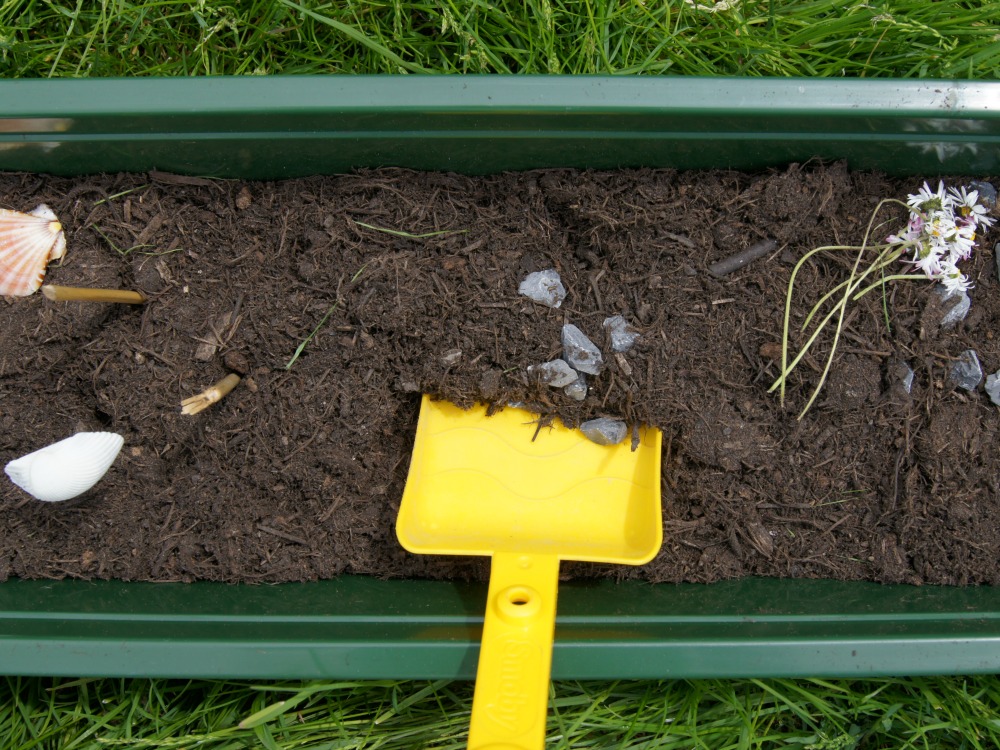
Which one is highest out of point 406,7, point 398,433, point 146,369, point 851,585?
point 406,7

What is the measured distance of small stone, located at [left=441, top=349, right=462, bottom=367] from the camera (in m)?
0.99

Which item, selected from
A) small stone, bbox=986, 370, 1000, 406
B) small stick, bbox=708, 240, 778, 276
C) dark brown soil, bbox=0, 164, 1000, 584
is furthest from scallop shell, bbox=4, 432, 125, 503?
small stone, bbox=986, 370, 1000, 406

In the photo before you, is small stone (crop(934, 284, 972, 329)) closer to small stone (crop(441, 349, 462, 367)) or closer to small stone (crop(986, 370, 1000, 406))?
small stone (crop(986, 370, 1000, 406))

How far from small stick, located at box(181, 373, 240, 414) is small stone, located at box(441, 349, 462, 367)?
0.28m

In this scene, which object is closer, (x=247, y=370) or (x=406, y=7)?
(x=247, y=370)

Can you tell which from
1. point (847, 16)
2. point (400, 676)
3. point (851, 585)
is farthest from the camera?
point (847, 16)

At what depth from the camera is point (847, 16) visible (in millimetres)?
1146

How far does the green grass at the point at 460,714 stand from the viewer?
42.4 inches

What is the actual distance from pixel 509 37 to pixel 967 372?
0.82m

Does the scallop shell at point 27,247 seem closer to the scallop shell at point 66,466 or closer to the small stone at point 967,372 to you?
the scallop shell at point 66,466

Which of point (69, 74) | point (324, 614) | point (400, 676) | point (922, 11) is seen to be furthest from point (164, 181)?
point (922, 11)

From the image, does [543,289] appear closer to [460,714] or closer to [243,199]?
[243,199]

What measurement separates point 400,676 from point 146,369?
1.67 feet

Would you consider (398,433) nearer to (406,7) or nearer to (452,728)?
(452,728)
